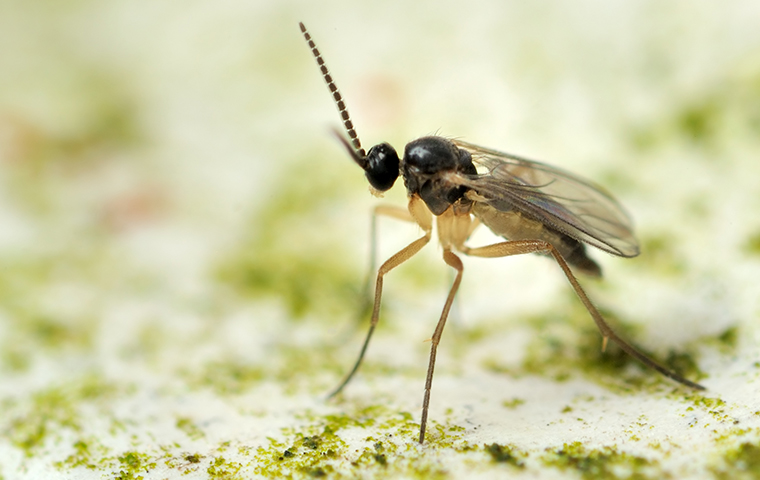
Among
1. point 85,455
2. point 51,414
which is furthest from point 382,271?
point 51,414

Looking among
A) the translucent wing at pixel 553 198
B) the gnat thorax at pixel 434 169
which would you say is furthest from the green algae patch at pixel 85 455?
the translucent wing at pixel 553 198

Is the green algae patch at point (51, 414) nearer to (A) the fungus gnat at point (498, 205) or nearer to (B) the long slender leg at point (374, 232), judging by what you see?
(A) the fungus gnat at point (498, 205)

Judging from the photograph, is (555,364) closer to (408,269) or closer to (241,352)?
(408,269)

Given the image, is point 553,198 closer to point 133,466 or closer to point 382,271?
point 382,271

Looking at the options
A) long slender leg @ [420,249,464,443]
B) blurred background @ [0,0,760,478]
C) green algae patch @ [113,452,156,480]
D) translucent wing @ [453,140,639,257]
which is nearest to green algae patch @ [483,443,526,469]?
blurred background @ [0,0,760,478]

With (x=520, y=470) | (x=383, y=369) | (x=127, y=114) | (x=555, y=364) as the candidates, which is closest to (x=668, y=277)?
(x=555, y=364)

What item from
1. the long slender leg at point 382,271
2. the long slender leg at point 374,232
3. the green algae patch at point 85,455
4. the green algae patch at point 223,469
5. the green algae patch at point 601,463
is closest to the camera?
the green algae patch at point 601,463

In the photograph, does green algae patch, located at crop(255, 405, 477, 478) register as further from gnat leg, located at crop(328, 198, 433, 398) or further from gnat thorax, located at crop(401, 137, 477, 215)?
gnat thorax, located at crop(401, 137, 477, 215)
